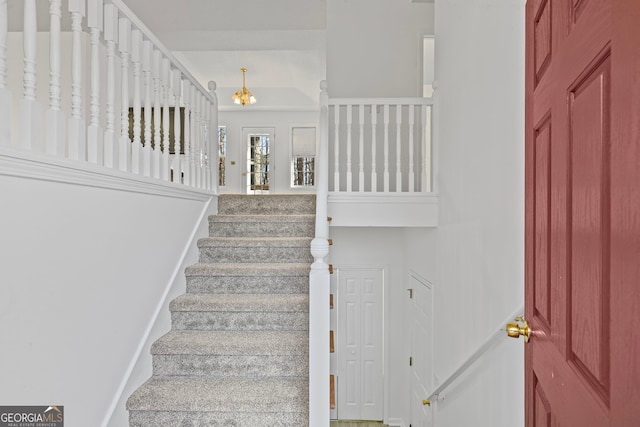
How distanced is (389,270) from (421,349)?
108cm

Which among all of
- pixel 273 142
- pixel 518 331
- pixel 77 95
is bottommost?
pixel 518 331

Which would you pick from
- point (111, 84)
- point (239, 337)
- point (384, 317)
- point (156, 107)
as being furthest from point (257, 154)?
point (111, 84)

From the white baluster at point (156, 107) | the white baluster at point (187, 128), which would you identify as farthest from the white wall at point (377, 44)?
the white baluster at point (156, 107)

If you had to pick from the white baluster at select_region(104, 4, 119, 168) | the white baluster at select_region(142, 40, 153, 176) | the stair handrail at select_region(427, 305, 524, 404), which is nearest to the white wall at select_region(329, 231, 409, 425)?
the stair handrail at select_region(427, 305, 524, 404)

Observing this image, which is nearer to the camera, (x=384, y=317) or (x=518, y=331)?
(x=518, y=331)

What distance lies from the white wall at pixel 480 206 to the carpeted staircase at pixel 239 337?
1000 millimetres

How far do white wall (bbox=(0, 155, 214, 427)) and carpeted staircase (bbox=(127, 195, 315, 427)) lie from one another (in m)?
0.21

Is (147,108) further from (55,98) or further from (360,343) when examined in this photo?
(360,343)

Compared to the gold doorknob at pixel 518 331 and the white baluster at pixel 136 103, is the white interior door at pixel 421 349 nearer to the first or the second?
the gold doorknob at pixel 518 331

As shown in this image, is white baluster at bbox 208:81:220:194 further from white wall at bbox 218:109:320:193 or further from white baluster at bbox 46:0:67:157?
white wall at bbox 218:109:320:193

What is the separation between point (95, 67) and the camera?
70.1 inches

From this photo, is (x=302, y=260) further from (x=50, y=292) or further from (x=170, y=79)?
(x=50, y=292)

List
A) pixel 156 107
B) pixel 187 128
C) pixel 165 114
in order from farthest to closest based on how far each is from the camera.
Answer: pixel 187 128 < pixel 165 114 < pixel 156 107
